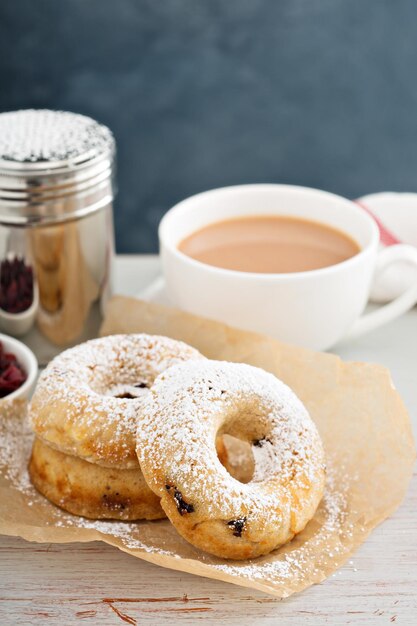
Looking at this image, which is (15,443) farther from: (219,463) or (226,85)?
(226,85)

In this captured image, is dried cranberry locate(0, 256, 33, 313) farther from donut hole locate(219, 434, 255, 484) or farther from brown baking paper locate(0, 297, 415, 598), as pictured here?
donut hole locate(219, 434, 255, 484)

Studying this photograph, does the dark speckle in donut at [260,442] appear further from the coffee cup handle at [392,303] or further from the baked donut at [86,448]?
the coffee cup handle at [392,303]

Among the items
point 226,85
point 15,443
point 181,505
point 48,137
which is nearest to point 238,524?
Result: point 181,505

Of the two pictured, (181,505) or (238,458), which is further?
(238,458)

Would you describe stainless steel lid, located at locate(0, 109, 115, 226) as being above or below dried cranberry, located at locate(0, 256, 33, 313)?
above

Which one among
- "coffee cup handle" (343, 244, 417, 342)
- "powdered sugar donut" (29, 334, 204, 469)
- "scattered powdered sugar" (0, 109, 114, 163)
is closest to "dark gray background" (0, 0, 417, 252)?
"scattered powdered sugar" (0, 109, 114, 163)

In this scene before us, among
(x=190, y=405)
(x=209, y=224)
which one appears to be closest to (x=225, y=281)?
(x=209, y=224)
